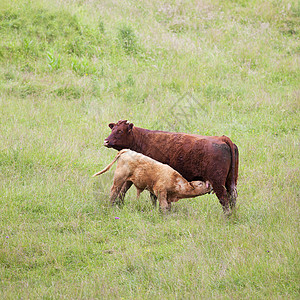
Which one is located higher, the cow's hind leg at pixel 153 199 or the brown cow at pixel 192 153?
the brown cow at pixel 192 153

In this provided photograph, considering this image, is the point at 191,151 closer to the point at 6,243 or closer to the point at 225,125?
the point at 6,243

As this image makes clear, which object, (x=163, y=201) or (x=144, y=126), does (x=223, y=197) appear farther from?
(x=144, y=126)

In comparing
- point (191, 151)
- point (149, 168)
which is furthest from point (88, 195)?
point (191, 151)

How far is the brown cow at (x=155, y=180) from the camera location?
6.33 meters

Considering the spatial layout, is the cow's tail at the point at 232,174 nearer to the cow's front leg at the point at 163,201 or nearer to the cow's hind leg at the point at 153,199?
the cow's front leg at the point at 163,201

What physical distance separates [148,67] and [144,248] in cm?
928

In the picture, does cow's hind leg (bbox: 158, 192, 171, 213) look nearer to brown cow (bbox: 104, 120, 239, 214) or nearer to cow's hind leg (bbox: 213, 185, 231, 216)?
brown cow (bbox: 104, 120, 239, 214)

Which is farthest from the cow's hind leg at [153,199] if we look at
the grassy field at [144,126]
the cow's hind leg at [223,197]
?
the cow's hind leg at [223,197]

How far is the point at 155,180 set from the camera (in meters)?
6.42

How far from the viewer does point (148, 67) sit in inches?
542

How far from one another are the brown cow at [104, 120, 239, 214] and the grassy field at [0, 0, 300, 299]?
0.42 metres

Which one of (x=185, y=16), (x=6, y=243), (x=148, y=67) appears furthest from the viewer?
(x=185, y=16)

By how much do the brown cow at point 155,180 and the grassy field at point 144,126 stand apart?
0.29 meters

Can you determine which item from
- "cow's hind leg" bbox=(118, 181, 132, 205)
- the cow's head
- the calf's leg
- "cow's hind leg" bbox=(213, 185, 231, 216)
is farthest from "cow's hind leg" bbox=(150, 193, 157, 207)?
"cow's hind leg" bbox=(213, 185, 231, 216)
